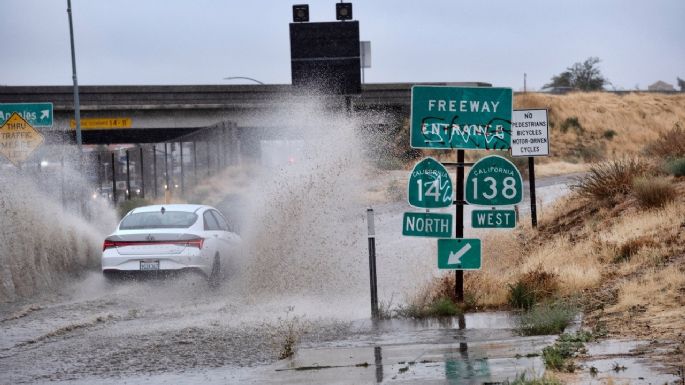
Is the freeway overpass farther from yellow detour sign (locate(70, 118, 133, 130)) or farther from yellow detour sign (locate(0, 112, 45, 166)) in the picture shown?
yellow detour sign (locate(0, 112, 45, 166))

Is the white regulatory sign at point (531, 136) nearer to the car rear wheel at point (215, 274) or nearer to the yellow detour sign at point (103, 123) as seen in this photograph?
the car rear wheel at point (215, 274)

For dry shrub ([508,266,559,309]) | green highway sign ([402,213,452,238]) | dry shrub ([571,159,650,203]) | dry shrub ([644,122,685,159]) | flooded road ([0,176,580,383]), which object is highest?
dry shrub ([644,122,685,159])

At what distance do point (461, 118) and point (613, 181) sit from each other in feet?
28.3

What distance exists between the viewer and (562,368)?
8.85m

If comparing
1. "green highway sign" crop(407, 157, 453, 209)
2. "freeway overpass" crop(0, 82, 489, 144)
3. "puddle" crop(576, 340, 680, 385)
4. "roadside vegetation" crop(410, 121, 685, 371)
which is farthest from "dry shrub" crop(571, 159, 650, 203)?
"freeway overpass" crop(0, 82, 489, 144)

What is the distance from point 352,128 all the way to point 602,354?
44.5 ft

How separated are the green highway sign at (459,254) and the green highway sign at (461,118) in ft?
4.09

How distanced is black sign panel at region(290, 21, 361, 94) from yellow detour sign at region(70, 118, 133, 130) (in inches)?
956

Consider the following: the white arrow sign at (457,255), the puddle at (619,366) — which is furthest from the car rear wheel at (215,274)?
the puddle at (619,366)

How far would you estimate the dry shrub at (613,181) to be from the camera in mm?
21438

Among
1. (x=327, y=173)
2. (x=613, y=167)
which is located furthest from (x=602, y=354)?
(x=613, y=167)

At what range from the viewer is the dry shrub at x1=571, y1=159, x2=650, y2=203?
21.4m

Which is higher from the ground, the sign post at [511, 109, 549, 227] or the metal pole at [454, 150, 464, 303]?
the sign post at [511, 109, 549, 227]

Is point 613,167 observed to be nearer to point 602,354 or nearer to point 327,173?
point 327,173
